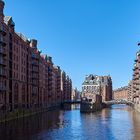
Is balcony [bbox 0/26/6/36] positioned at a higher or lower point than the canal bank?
higher

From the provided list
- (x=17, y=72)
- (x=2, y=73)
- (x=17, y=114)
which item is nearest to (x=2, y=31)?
(x=2, y=73)

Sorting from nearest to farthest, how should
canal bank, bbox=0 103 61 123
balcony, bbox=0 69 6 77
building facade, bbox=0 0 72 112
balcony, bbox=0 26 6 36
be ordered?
balcony, bbox=0 26 6 36 < balcony, bbox=0 69 6 77 < canal bank, bbox=0 103 61 123 < building facade, bbox=0 0 72 112

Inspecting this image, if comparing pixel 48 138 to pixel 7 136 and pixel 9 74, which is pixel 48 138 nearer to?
pixel 7 136

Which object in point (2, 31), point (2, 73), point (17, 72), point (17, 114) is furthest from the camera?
point (17, 72)

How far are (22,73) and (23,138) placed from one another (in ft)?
210

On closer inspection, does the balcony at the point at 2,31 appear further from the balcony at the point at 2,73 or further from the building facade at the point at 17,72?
the balcony at the point at 2,73

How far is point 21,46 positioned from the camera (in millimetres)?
130625

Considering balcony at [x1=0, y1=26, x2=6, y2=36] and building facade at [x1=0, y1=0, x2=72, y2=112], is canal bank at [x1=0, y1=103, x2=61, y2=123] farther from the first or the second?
balcony at [x1=0, y1=26, x2=6, y2=36]

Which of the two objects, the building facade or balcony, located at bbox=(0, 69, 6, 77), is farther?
the building facade

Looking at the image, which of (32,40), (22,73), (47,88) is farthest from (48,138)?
(47,88)

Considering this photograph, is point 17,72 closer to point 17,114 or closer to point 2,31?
point 17,114

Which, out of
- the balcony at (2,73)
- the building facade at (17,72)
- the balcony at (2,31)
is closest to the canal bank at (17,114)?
the building facade at (17,72)

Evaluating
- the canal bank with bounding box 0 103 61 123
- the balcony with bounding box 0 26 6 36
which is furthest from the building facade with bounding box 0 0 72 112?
the canal bank with bounding box 0 103 61 123

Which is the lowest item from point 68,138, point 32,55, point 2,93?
point 68,138
